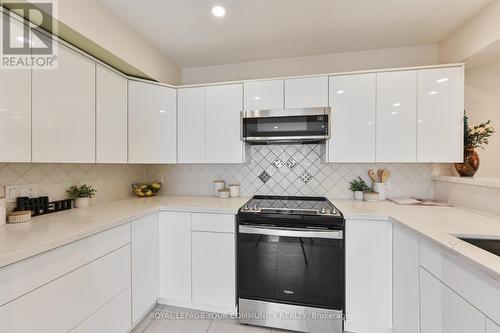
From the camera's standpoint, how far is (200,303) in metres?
1.84

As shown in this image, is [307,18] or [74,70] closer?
[74,70]

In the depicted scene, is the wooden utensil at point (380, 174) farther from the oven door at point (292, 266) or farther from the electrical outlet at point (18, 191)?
the electrical outlet at point (18, 191)

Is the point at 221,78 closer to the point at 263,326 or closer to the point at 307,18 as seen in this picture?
the point at 307,18

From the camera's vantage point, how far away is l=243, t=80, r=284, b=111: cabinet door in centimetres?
201

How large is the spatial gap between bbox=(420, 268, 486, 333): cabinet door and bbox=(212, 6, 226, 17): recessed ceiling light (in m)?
2.28

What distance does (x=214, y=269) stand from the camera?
180 cm

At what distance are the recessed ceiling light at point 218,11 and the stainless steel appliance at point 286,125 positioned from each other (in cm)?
81

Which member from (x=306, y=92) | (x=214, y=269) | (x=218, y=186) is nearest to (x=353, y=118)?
(x=306, y=92)

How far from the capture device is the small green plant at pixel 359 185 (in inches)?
85.5

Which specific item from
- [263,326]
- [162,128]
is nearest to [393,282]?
[263,326]

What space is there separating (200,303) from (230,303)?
0.28m

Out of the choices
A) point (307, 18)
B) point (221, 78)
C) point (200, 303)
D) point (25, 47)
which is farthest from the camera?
point (221, 78)

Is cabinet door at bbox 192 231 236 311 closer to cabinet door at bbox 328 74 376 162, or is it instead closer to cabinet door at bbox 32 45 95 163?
cabinet door at bbox 32 45 95 163

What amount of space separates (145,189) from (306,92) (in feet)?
6.82
